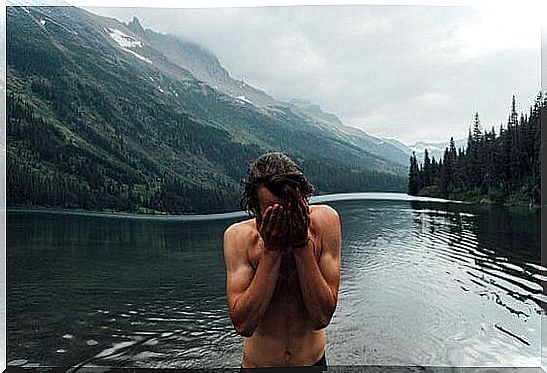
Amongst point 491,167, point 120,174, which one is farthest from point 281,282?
point 120,174

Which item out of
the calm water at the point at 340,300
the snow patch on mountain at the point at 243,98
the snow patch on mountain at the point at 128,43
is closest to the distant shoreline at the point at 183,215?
the calm water at the point at 340,300

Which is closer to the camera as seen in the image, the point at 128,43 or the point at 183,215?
the point at 183,215

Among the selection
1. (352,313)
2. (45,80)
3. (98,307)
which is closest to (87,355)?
(98,307)

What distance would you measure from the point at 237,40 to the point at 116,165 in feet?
62.0

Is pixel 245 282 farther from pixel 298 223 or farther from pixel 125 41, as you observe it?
pixel 125 41

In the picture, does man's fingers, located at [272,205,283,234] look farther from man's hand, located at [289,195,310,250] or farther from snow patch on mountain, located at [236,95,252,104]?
snow patch on mountain, located at [236,95,252,104]

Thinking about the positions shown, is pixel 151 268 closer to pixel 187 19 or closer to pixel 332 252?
pixel 332 252

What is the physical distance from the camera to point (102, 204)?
4547 centimetres

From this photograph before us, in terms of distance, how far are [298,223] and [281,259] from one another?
0.09 m

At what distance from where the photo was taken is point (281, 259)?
0.97 metres

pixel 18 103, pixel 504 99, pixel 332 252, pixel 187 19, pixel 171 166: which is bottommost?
pixel 332 252

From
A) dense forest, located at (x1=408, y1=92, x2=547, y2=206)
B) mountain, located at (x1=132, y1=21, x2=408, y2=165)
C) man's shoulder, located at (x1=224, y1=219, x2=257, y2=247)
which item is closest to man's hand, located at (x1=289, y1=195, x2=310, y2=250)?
man's shoulder, located at (x1=224, y1=219, x2=257, y2=247)

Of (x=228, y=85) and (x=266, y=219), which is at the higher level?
(x=228, y=85)

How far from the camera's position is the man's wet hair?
98 centimetres
